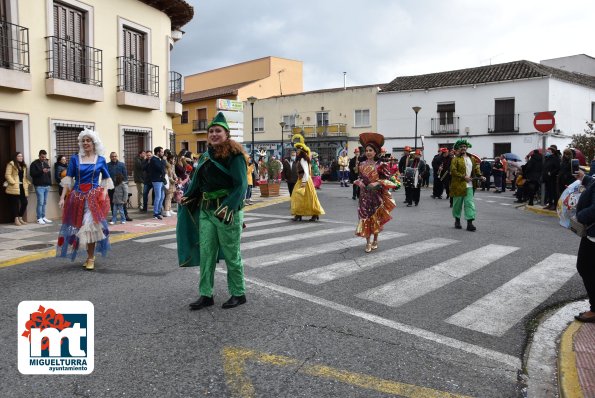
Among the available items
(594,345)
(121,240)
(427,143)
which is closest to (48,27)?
(121,240)

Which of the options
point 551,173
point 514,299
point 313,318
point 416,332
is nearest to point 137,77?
point 551,173

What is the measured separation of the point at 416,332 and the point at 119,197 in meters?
9.23

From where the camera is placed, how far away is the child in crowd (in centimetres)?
1188

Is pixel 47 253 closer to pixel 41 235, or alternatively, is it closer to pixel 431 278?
pixel 41 235

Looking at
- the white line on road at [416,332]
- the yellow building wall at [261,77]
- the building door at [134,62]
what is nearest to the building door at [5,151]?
the building door at [134,62]

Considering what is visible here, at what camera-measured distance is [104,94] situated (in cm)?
1441

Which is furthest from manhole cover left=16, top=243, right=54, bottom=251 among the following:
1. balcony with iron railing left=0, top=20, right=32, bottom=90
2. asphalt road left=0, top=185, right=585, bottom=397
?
balcony with iron railing left=0, top=20, right=32, bottom=90

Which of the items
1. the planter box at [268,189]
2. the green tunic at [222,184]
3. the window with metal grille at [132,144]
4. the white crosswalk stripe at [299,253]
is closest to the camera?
the green tunic at [222,184]

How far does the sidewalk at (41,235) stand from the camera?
7973mm

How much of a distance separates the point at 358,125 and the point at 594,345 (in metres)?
37.0

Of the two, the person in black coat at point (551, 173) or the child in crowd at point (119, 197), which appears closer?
the child in crowd at point (119, 197)

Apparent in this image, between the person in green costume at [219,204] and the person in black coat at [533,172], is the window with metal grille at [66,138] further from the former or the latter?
the person in black coat at [533,172]

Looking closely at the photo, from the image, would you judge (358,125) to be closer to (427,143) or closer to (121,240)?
(427,143)

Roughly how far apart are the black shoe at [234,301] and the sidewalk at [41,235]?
4129 mm
